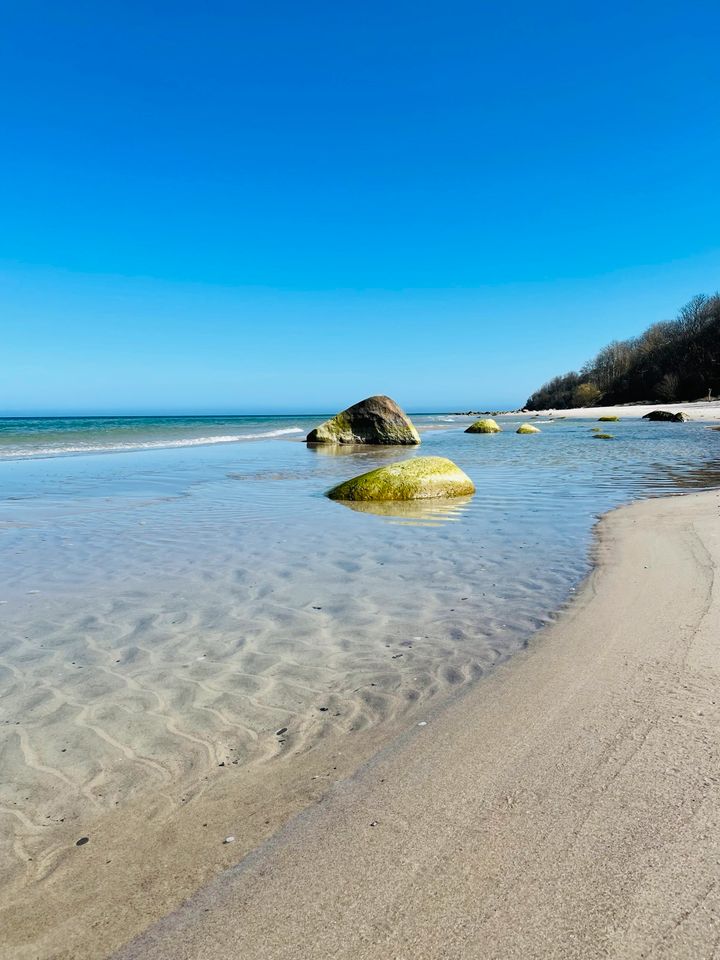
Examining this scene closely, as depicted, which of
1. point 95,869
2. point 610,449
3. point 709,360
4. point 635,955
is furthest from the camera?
point 709,360

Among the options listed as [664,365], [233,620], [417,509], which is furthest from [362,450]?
[664,365]

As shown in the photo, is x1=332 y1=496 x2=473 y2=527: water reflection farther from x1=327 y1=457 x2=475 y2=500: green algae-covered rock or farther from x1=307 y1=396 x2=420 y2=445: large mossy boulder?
x1=307 y1=396 x2=420 y2=445: large mossy boulder

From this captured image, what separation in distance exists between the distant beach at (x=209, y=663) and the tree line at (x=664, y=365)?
6267cm

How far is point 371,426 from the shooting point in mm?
25672

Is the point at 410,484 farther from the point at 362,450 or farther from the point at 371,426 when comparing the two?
the point at 371,426

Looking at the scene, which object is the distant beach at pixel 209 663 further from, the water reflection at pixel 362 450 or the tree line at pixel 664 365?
the tree line at pixel 664 365

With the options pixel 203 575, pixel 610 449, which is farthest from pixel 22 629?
pixel 610 449

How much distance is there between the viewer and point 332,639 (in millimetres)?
4184

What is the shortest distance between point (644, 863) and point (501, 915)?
1.69 feet

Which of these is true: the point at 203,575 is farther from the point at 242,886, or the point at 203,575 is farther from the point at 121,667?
the point at 242,886

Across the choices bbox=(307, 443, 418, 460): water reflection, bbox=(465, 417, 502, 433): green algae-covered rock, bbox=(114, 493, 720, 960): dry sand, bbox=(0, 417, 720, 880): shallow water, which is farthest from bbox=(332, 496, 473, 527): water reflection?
bbox=(465, 417, 502, 433): green algae-covered rock

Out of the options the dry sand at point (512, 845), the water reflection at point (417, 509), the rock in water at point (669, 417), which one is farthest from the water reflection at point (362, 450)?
the rock in water at point (669, 417)

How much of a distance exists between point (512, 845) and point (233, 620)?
3007 mm

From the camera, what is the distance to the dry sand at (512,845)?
1659 mm
